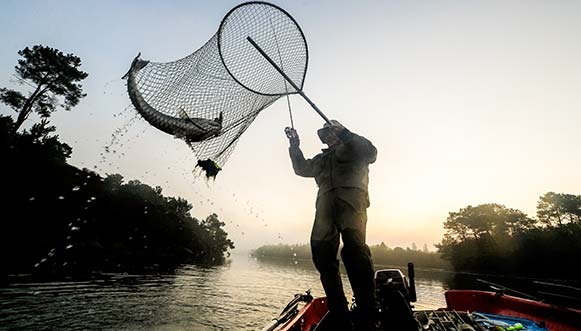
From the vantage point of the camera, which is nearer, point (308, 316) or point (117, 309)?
point (308, 316)

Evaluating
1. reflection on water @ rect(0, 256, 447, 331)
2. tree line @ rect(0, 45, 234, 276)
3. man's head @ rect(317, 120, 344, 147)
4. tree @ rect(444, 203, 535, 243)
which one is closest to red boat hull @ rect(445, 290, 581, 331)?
man's head @ rect(317, 120, 344, 147)

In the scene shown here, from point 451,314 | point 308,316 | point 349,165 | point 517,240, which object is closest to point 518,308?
point 451,314

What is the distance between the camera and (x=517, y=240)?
67.8m

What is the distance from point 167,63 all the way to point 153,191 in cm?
8881

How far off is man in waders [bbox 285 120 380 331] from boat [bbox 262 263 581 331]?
350mm

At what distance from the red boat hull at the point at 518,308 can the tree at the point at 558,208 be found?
321 feet

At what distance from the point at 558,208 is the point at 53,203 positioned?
119609mm

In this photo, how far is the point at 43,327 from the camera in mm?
8906

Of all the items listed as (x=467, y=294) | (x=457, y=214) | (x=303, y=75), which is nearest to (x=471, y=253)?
(x=457, y=214)

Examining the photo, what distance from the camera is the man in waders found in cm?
332

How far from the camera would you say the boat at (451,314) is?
3.27 meters

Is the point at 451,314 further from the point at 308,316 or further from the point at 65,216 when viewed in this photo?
the point at 65,216

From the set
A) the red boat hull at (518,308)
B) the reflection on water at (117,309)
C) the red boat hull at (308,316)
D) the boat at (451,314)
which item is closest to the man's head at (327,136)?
the boat at (451,314)

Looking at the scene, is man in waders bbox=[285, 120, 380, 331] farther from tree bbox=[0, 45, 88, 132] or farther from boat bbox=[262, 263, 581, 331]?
tree bbox=[0, 45, 88, 132]
